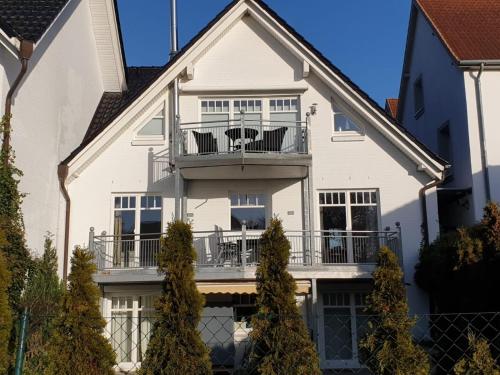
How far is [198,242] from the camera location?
17.5 meters

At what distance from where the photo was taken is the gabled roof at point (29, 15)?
1395 centimetres

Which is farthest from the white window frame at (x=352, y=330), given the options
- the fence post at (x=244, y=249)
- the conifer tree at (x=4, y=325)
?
the conifer tree at (x=4, y=325)

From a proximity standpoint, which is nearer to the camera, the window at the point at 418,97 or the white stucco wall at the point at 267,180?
the white stucco wall at the point at 267,180

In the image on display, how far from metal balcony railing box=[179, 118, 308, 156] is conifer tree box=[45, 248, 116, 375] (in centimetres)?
997

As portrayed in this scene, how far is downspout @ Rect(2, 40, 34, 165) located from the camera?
1311cm

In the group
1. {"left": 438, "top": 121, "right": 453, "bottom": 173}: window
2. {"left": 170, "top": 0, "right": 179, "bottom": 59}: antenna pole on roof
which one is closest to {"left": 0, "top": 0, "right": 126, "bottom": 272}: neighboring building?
{"left": 170, "top": 0, "right": 179, "bottom": 59}: antenna pole on roof

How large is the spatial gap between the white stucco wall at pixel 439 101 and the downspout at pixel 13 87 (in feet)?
41.5

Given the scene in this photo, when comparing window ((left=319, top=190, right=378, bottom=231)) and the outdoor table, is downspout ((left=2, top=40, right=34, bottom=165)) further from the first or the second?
window ((left=319, top=190, right=378, bottom=231))

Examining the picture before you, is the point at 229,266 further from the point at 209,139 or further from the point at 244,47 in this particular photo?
the point at 244,47

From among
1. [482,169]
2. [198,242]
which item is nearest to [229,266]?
[198,242]

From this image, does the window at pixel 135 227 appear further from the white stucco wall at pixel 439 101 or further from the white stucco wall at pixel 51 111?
the white stucco wall at pixel 439 101

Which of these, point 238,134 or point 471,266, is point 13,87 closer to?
point 238,134

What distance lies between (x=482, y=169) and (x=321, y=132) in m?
4.95

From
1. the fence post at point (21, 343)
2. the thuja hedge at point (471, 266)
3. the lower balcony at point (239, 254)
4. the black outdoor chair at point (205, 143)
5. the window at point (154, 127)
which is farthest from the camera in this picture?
the window at point (154, 127)
